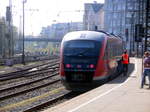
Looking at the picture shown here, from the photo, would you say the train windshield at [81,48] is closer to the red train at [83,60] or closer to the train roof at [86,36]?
the red train at [83,60]

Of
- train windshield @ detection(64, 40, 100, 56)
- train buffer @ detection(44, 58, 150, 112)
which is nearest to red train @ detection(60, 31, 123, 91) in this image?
train windshield @ detection(64, 40, 100, 56)

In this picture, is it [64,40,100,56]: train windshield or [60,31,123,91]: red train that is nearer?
[60,31,123,91]: red train

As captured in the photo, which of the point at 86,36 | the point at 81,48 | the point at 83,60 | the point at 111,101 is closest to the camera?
the point at 111,101

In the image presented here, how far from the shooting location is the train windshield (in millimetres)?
18094

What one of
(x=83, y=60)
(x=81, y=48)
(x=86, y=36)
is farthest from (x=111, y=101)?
(x=86, y=36)

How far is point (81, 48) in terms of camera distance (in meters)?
18.2

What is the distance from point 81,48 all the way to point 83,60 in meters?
0.65

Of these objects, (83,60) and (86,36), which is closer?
(83,60)

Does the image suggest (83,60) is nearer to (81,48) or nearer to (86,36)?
(81,48)

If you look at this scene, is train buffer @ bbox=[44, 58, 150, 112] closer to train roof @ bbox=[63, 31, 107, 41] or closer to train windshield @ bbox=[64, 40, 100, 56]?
train windshield @ bbox=[64, 40, 100, 56]

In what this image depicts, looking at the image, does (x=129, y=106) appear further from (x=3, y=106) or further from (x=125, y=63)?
(x=125, y=63)

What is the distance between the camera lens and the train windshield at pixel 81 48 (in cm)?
1809

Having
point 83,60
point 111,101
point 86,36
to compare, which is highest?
point 86,36

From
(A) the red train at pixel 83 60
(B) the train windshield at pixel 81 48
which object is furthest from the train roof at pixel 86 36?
(B) the train windshield at pixel 81 48
